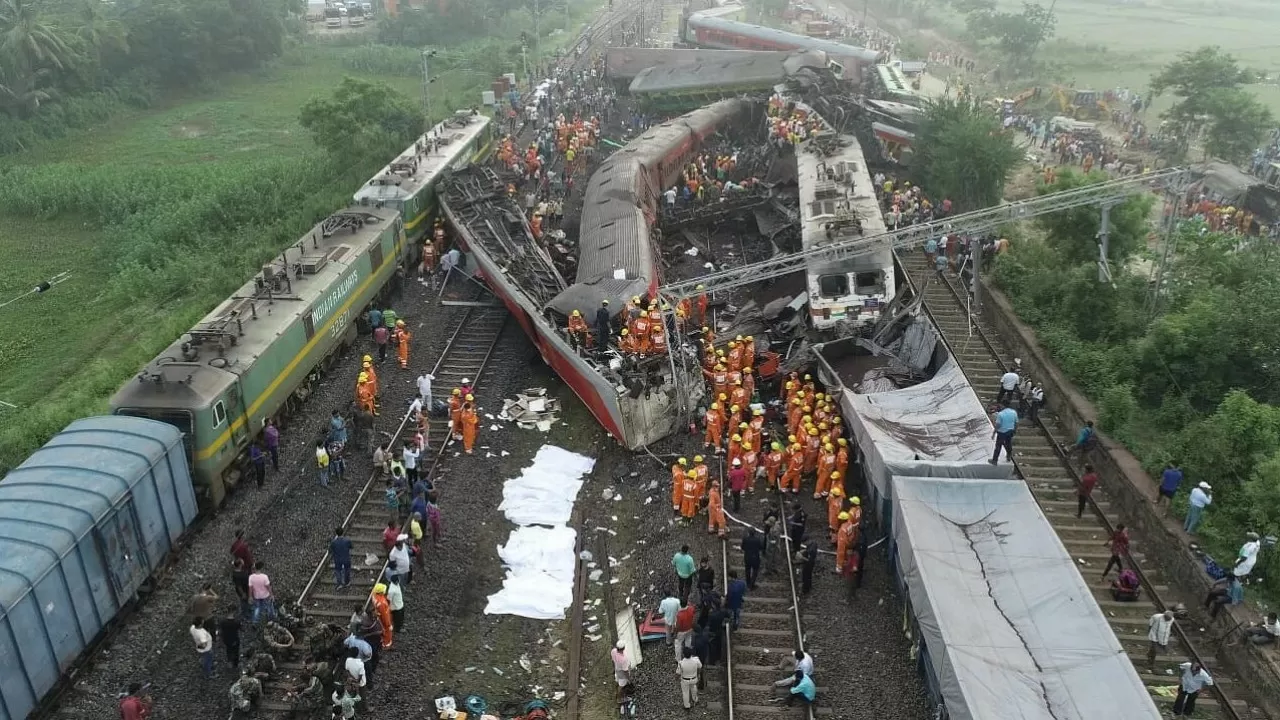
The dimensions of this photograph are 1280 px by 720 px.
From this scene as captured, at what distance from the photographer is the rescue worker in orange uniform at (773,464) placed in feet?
52.5

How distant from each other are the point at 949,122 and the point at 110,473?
26.7 meters

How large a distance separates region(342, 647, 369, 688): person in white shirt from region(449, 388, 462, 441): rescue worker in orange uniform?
20.8ft

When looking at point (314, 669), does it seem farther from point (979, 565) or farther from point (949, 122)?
point (949, 122)

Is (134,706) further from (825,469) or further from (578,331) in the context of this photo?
(825,469)

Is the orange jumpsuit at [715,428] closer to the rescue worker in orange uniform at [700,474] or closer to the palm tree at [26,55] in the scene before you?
the rescue worker in orange uniform at [700,474]

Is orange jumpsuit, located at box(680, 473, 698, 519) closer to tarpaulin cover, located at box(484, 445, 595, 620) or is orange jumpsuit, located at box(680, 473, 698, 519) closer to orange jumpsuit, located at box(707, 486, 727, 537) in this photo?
orange jumpsuit, located at box(707, 486, 727, 537)

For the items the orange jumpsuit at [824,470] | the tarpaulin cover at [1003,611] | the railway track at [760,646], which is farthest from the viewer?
the orange jumpsuit at [824,470]

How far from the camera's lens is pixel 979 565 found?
12.2 meters

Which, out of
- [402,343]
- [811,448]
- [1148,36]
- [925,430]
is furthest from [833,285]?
[1148,36]

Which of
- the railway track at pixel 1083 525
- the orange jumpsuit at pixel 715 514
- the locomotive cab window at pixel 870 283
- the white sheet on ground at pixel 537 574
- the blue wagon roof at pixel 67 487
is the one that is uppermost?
the blue wagon roof at pixel 67 487

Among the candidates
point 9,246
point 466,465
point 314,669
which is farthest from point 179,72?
point 314,669

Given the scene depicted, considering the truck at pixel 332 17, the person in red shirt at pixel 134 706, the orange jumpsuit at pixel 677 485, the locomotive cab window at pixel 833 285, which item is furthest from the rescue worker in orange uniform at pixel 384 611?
the truck at pixel 332 17

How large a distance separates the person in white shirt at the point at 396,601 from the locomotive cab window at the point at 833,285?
11.4 metres

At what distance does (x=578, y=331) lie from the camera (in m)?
18.4
